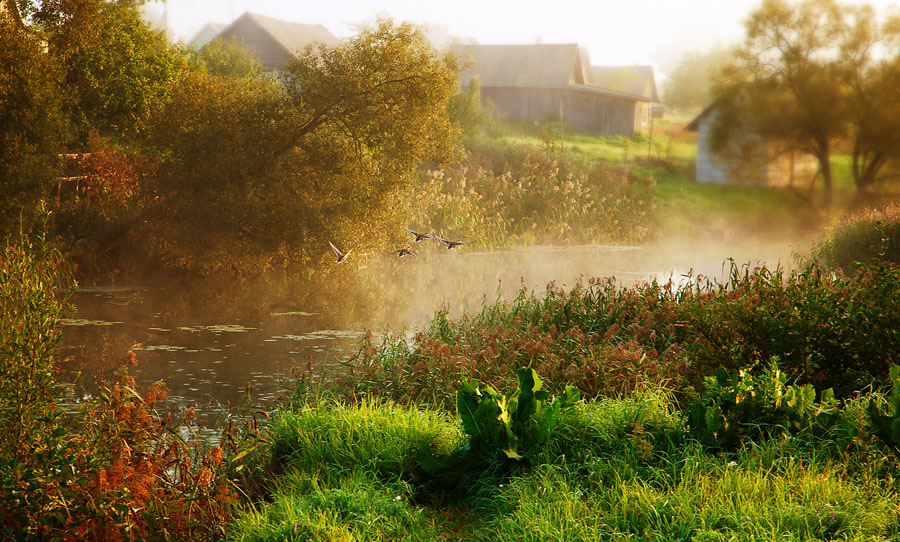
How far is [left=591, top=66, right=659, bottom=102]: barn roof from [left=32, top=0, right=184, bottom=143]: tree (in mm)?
29590

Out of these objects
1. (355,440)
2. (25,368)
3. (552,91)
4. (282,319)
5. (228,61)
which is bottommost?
(282,319)

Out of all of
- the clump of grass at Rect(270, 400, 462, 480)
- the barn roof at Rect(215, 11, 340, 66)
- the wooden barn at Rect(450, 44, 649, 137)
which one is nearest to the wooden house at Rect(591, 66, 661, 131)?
the wooden barn at Rect(450, 44, 649, 137)

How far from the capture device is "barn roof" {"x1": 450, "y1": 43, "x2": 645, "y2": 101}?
3478cm

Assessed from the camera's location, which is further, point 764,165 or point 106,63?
point 764,165

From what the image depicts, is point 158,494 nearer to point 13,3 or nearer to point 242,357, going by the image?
point 242,357

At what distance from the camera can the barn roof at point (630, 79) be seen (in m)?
41.5

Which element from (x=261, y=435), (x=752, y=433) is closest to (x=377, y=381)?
(x=261, y=435)

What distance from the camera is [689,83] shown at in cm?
3712

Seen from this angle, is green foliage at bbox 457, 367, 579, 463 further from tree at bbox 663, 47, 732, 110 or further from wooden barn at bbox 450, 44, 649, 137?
tree at bbox 663, 47, 732, 110

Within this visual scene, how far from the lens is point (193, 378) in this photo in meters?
7.82

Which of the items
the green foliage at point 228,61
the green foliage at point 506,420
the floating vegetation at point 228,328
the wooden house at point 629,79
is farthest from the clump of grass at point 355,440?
the wooden house at point 629,79

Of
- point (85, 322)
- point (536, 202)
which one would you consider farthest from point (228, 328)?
point (536, 202)

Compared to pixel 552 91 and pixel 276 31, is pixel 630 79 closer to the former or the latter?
pixel 552 91

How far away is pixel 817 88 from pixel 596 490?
64.1ft
